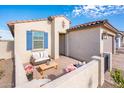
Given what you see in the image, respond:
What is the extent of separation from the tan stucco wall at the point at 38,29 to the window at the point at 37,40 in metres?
0.37

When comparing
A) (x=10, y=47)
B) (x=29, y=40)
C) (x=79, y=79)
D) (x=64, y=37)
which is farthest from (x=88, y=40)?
(x=10, y=47)

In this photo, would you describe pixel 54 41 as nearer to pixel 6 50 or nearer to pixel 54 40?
pixel 54 40

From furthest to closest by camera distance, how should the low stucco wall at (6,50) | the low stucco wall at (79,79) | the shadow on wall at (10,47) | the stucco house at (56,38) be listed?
the shadow on wall at (10,47), the low stucco wall at (6,50), the stucco house at (56,38), the low stucco wall at (79,79)

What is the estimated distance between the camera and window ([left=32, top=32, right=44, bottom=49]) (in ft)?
26.5

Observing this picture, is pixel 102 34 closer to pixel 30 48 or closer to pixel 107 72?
pixel 107 72

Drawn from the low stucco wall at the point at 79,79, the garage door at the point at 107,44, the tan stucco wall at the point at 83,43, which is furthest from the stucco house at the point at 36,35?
the low stucco wall at the point at 79,79

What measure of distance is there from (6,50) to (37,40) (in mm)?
2749

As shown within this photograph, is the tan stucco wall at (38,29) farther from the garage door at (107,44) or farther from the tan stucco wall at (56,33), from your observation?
the garage door at (107,44)

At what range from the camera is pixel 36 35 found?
324 inches

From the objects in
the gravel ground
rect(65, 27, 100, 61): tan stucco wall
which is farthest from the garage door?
the gravel ground

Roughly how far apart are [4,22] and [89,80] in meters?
6.03

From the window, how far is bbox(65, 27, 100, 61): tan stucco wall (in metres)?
2.50

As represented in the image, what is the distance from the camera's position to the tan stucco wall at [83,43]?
7.22 meters
